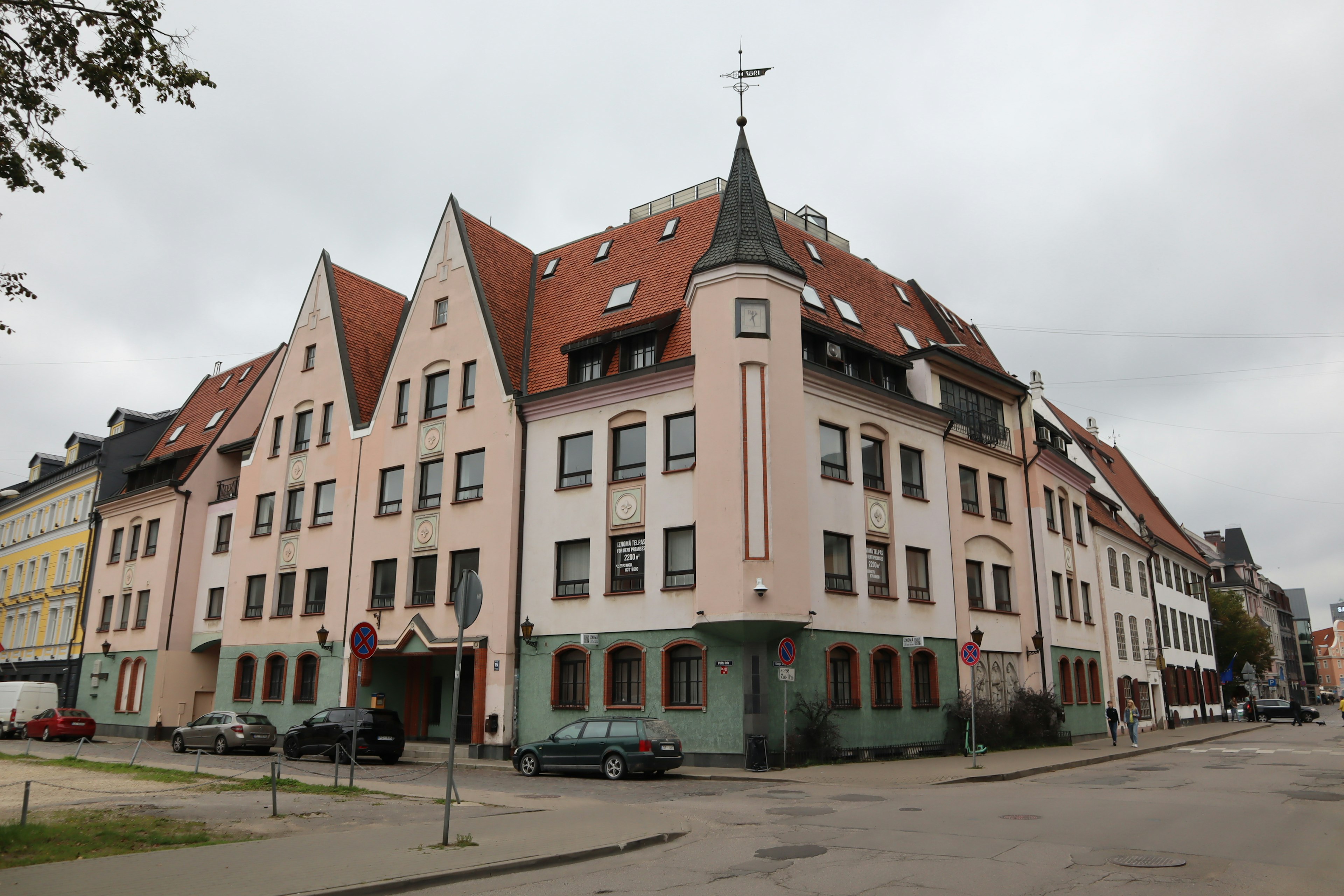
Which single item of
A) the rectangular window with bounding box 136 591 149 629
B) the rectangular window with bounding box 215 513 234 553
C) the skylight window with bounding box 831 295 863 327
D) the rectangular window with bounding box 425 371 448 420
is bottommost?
the rectangular window with bounding box 136 591 149 629

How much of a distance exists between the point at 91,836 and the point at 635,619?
618 inches

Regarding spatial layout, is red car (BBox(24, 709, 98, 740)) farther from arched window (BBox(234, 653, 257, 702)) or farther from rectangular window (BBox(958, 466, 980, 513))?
rectangular window (BBox(958, 466, 980, 513))

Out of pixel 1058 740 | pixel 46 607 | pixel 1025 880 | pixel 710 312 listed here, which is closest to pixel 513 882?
pixel 1025 880

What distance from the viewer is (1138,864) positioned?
32.3 feet

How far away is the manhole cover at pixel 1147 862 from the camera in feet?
32.1

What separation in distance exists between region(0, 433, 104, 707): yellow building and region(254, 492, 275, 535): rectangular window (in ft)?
45.0

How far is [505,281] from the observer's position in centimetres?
3366

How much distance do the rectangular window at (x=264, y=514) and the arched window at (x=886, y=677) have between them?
2378cm

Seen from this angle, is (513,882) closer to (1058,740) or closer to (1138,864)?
(1138,864)

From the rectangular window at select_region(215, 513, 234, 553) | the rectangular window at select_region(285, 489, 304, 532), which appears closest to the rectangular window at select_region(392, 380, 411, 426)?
the rectangular window at select_region(285, 489, 304, 532)

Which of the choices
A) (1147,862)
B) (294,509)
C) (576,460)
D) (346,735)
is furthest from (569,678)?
(1147,862)

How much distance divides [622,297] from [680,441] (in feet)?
21.3

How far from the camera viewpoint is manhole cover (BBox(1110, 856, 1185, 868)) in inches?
385

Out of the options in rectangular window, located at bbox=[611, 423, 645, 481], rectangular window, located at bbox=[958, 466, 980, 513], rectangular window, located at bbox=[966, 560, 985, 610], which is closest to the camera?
rectangular window, located at bbox=[611, 423, 645, 481]
